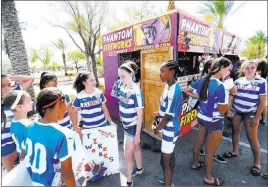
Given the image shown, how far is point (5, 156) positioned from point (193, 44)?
14.6ft

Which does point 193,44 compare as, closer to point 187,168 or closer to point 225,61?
point 225,61

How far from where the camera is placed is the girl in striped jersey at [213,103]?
8.21 feet

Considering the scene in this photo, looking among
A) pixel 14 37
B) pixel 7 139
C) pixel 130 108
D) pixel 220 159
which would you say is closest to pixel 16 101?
pixel 7 139

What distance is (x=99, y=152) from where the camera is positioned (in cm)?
286

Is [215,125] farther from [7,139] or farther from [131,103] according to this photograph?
[7,139]

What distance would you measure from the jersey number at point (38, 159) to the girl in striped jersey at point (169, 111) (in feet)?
4.73

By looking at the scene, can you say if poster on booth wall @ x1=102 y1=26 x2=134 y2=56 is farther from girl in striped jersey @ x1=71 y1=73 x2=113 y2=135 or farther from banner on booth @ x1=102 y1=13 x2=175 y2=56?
girl in striped jersey @ x1=71 y1=73 x2=113 y2=135

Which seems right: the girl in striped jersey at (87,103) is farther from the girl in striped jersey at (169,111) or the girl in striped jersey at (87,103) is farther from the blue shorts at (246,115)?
the blue shorts at (246,115)

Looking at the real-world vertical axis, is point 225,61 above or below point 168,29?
below

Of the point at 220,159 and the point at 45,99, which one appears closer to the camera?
the point at 45,99

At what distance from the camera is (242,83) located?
313cm

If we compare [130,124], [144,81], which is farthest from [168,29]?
[130,124]

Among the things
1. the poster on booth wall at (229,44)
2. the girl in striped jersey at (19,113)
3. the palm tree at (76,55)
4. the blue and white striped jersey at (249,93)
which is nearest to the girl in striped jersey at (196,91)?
the blue and white striped jersey at (249,93)

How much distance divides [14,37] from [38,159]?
243 inches
